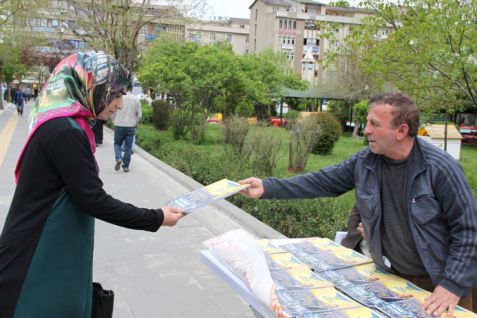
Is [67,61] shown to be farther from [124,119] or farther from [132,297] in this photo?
[124,119]

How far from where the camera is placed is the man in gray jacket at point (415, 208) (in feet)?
6.91

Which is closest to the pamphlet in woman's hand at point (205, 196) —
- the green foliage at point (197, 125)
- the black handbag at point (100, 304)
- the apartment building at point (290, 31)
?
the black handbag at point (100, 304)

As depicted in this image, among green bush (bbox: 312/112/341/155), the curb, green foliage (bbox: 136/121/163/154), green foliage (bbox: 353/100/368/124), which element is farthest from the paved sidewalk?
green foliage (bbox: 353/100/368/124)

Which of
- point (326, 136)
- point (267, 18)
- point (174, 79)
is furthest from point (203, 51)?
point (267, 18)

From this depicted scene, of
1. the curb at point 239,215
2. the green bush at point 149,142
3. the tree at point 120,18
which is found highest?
the tree at point 120,18

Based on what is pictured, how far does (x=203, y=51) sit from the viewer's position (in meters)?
16.3

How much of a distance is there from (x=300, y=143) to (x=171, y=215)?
880 centimetres

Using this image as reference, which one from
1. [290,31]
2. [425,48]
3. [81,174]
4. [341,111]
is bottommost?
[341,111]

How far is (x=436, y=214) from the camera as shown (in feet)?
7.17

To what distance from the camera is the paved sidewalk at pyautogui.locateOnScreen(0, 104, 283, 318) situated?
4.01 meters

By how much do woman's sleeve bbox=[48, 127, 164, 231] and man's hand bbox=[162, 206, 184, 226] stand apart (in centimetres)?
24

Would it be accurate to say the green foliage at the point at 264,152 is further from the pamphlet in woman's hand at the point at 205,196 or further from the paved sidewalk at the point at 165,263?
the pamphlet in woman's hand at the point at 205,196

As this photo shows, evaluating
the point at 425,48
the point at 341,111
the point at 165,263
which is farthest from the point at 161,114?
the point at 165,263

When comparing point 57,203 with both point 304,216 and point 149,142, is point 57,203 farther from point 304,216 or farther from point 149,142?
A: point 149,142
